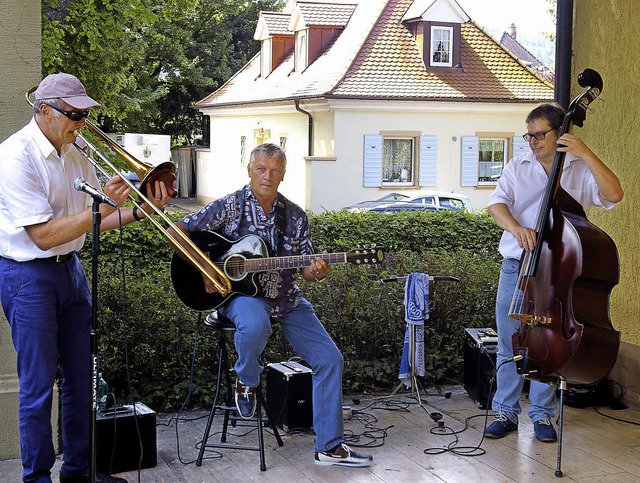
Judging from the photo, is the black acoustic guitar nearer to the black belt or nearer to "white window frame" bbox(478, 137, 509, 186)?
the black belt

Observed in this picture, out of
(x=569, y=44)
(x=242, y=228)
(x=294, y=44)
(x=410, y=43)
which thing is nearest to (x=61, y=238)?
(x=242, y=228)

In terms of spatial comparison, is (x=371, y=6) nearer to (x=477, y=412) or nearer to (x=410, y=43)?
(x=410, y=43)

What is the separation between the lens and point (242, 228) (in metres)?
4.65

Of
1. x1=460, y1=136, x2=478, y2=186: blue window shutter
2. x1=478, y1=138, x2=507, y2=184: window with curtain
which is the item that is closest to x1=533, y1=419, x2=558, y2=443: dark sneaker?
x1=460, y1=136, x2=478, y2=186: blue window shutter

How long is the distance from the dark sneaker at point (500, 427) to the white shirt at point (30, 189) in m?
2.62

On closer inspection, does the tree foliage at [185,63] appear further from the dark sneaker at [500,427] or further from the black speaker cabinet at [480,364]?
the dark sneaker at [500,427]

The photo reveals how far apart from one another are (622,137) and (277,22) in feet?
75.3

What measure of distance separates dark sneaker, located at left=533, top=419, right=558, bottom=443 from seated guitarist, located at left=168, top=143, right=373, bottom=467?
1.05 meters

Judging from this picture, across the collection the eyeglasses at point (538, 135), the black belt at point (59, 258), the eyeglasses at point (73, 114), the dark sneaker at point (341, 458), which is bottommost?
the dark sneaker at point (341, 458)

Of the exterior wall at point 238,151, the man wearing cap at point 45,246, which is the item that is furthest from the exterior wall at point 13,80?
the exterior wall at point 238,151

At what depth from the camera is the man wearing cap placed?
362cm

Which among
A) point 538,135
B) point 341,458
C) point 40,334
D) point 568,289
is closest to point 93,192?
point 40,334

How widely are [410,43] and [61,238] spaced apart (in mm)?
22387

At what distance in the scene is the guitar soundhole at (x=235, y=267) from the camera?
14.9 ft
